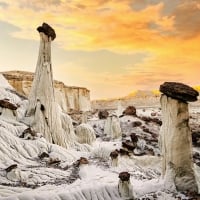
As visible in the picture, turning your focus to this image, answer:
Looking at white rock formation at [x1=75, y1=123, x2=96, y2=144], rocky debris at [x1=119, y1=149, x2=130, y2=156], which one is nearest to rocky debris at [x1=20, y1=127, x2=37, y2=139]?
rocky debris at [x1=119, y1=149, x2=130, y2=156]

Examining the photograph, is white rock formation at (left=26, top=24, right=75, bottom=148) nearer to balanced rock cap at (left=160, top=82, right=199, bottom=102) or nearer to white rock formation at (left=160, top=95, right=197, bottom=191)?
white rock formation at (left=160, top=95, right=197, bottom=191)

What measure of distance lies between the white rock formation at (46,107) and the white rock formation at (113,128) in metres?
9.61

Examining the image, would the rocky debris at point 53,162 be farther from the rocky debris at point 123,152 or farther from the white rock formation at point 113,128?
the white rock formation at point 113,128

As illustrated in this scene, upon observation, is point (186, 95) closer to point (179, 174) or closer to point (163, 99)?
point (163, 99)

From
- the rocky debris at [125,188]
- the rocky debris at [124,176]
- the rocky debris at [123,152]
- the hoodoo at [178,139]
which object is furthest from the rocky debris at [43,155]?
the hoodoo at [178,139]

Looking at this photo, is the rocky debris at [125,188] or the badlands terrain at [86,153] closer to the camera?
the rocky debris at [125,188]

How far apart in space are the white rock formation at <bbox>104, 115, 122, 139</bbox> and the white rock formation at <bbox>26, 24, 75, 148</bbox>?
961cm

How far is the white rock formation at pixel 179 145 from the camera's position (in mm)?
14758

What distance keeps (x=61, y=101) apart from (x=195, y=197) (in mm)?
71563

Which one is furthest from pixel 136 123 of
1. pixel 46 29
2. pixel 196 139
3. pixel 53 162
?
pixel 53 162

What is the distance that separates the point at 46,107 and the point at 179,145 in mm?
15555

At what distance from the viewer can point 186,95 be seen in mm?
14453

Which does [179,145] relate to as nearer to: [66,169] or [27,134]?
[66,169]

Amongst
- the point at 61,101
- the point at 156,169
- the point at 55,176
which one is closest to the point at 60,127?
the point at 156,169
